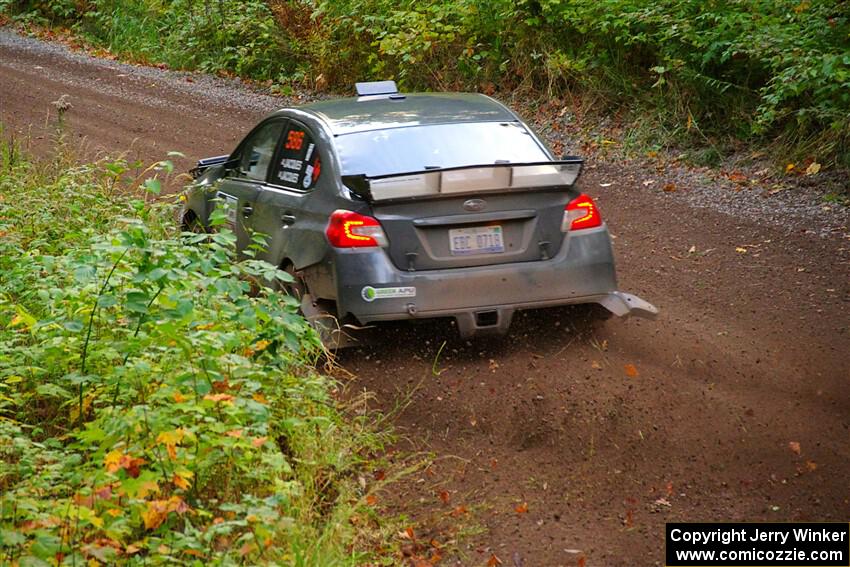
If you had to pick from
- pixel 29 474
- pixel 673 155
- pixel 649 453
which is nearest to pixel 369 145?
pixel 649 453

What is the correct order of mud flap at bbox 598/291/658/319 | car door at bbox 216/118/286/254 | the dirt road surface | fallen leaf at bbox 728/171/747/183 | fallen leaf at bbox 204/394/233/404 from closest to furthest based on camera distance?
fallen leaf at bbox 204/394/233/404
the dirt road surface
mud flap at bbox 598/291/658/319
car door at bbox 216/118/286/254
fallen leaf at bbox 728/171/747/183

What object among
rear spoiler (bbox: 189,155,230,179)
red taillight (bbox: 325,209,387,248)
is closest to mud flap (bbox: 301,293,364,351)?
red taillight (bbox: 325,209,387,248)

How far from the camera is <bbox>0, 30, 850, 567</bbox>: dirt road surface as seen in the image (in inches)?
218

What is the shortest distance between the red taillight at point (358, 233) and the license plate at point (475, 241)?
17.6 inches

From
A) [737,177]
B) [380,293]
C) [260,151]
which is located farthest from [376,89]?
[737,177]

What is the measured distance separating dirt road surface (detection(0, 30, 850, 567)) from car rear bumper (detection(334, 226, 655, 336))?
37 centimetres

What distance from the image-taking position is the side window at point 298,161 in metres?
7.87

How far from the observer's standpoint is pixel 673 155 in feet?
45.2

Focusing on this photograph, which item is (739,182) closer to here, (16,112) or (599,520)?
(599,520)

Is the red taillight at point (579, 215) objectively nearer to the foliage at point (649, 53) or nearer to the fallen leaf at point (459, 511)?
the fallen leaf at point (459, 511)

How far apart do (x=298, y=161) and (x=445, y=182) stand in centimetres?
148

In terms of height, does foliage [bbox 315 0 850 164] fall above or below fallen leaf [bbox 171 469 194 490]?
below

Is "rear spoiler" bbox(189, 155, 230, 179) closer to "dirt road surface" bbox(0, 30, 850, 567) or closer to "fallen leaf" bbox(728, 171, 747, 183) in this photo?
"dirt road surface" bbox(0, 30, 850, 567)

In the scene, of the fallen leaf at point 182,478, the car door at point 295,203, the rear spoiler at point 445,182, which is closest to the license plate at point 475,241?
the rear spoiler at point 445,182
